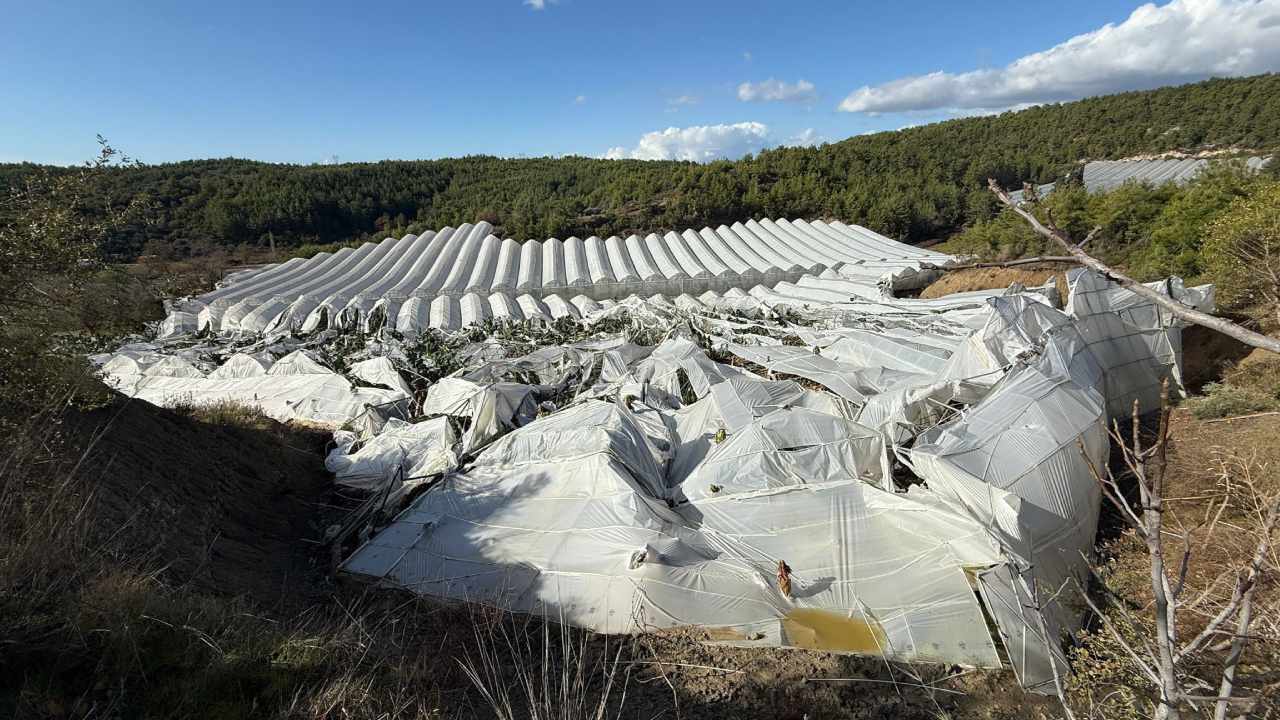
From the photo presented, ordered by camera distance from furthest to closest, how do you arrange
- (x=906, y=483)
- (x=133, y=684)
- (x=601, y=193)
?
(x=601, y=193), (x=906, y=483), (x=133, y=684)

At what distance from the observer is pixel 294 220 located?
5331 centimetres

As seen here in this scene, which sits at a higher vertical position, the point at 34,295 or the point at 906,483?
the point at 34,295

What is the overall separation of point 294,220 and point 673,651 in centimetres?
5832

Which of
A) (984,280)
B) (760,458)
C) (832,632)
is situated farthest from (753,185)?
(832,632)

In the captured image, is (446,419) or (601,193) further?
(601,193)

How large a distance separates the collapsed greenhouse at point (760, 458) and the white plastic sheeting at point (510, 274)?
10.4 feet

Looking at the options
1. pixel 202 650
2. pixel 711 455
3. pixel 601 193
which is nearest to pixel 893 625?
pixel 711 455

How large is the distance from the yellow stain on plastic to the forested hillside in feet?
122

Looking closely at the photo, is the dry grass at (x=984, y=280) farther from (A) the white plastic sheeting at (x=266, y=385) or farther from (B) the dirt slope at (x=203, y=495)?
(B) the dirt slope at (x=203, y=495)

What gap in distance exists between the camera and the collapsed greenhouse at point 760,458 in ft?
21.0

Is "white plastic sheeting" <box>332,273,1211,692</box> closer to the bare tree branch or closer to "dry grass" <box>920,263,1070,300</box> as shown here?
the bare tree branch

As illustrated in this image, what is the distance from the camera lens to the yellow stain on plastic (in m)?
5.92

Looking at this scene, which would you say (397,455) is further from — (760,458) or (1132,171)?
(1132,171)

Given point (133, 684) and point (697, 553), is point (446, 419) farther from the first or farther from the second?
point (133, 684)
